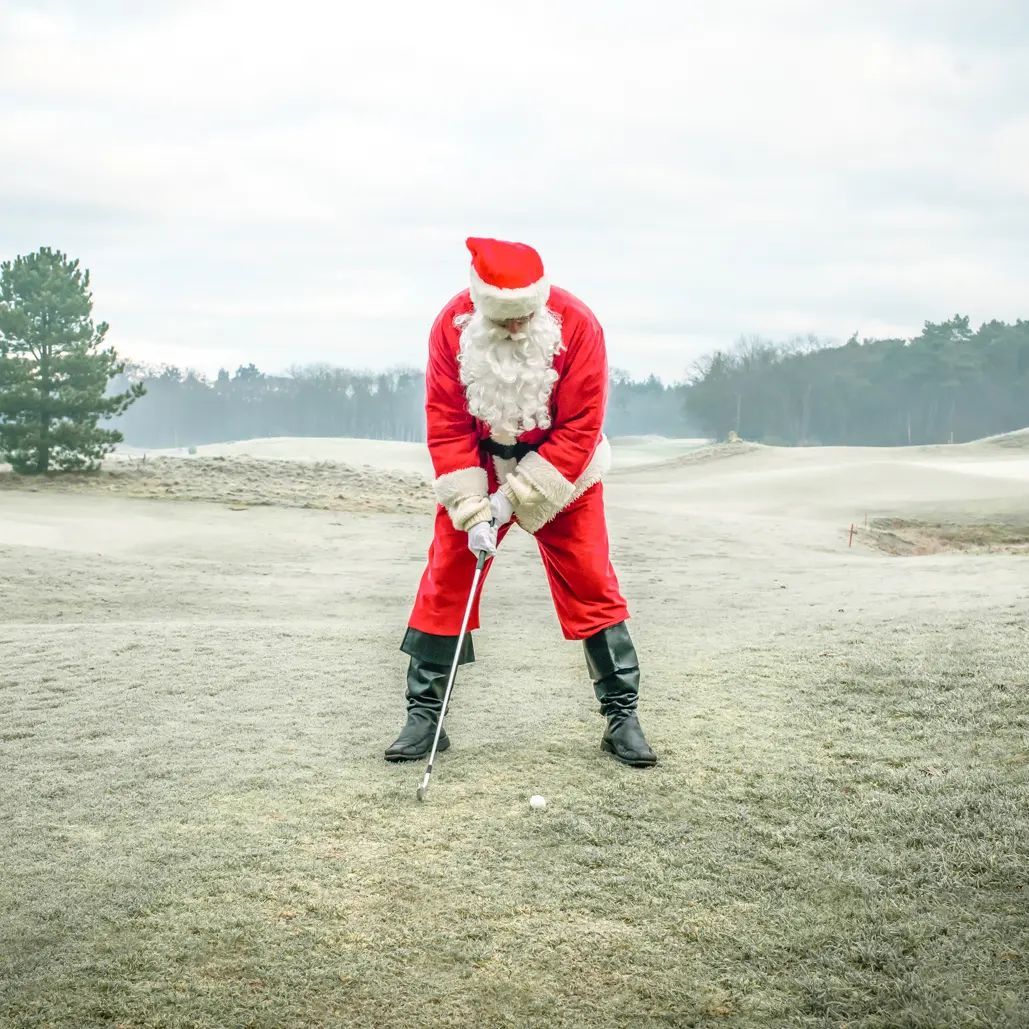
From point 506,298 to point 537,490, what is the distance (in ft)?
2.28

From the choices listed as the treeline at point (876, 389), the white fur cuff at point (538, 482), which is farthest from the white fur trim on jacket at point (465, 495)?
the treeline at point (876, 389)

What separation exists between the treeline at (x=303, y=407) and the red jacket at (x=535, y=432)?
159 ft

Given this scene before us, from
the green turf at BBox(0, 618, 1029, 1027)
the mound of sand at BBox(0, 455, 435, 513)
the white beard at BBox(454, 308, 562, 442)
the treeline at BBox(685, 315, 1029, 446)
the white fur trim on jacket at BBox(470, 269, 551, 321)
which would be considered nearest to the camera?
the green turf at BBox(0, 618, 1029, 1027)

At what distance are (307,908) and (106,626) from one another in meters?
4.22

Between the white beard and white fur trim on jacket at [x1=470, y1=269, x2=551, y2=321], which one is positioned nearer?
white fur trim on jacket at [x1=470, y1=269, x2=551, y2=321]

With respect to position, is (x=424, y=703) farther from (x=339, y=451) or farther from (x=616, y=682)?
(x=339, y=451)

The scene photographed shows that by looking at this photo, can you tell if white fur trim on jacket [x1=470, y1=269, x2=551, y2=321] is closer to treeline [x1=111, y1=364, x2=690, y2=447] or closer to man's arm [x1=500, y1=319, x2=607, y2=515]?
man's arm [x1=500, y1=319, x2=607, y2=515]

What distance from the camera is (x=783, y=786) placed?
3.62 meters

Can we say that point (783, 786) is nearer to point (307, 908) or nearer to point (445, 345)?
point (307, 908)

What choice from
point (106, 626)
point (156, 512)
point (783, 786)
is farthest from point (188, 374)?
point (783, 786)

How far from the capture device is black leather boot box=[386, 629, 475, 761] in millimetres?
4012

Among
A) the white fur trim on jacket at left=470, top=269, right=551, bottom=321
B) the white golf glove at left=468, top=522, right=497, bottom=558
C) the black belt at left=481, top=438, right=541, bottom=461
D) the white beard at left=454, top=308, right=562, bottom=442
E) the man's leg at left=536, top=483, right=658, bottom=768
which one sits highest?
the white fur trim on jacket at left=470, top=269, right=551, bottom=321

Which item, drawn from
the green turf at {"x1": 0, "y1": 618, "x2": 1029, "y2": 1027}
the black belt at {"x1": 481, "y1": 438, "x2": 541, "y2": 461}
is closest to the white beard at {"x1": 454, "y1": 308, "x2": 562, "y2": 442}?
the black belt at {"x1": 481, "y1": 438, "x2": 541, "y2": 461}

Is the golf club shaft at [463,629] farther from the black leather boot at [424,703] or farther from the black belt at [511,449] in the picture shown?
the black belt at [511,449]
